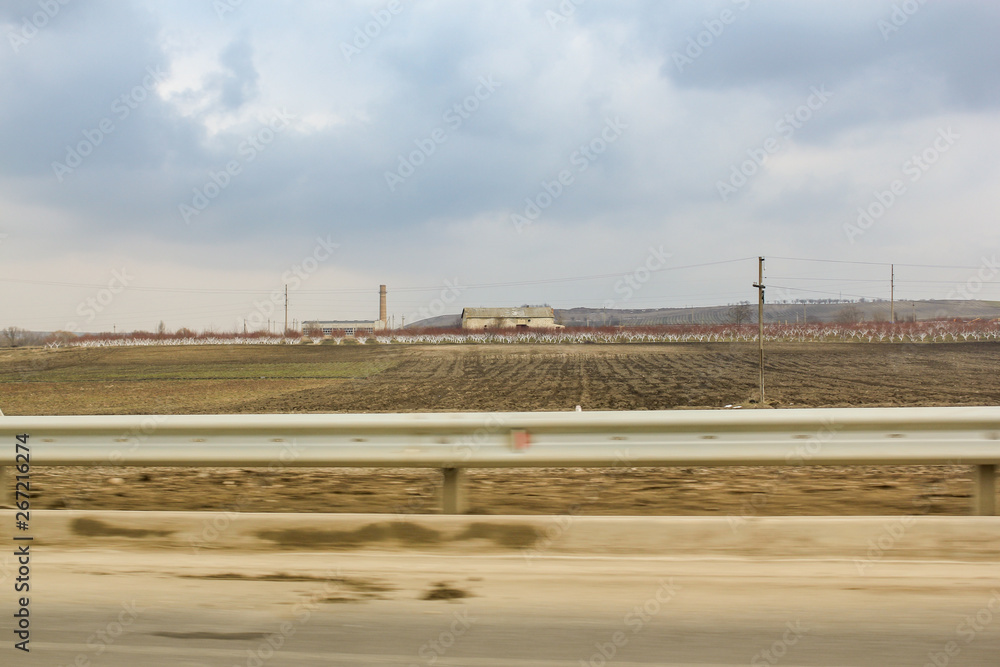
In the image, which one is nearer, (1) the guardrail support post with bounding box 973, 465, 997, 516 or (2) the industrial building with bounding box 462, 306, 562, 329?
(1) the guardrail support post with bounding box 973, 465, 997, 516

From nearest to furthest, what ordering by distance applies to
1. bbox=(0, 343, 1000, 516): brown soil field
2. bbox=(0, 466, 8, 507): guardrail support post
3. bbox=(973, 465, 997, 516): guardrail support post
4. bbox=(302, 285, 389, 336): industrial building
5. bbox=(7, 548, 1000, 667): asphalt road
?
bbox=(7, 548, 1000, 667): asphalt road < bbox=(973, 465, 997, 516): guardrail support post < bbox=(0, 466, 8, 507): guardrail support post < bbox=(0, 343, 1000, 516): brown soil field < bbox=(302, 285, 389, 336): industrial building

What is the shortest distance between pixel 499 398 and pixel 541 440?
18.1 meters

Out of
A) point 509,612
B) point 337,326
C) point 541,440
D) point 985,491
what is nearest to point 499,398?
point 541,440

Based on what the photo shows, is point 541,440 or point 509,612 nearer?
point 509,612

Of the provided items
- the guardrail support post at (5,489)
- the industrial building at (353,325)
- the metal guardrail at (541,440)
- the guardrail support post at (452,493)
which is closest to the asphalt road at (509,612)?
the guardrail support post at (452,493)

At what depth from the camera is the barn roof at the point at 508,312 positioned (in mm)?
113062

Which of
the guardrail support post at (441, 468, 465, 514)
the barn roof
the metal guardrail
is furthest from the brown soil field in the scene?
the barn roof

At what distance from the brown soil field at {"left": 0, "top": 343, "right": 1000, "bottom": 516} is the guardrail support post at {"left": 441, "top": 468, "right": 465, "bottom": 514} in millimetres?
534

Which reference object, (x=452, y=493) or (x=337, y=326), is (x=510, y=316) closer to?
(x=337, y=326)

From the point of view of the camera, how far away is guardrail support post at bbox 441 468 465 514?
5742mm

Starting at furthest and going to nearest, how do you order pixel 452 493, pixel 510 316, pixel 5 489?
pixel 510 316 → pixel 5 489 → pixel 452 493

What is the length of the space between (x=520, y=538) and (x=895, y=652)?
8.02 ft

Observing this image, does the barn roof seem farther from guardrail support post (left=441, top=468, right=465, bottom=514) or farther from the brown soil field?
guardrail support post (left=441, top=468, right=465, bottom=514)

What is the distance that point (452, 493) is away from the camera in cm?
577
